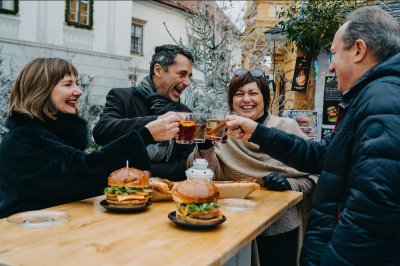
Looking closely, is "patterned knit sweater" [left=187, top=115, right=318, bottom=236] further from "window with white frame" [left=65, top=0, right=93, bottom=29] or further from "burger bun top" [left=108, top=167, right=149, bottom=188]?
"window with white frame" [left=65, top=0, right=93, bottom=29]

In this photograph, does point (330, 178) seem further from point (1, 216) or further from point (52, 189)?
point (1, 216)

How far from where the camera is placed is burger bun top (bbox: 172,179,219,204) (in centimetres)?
179

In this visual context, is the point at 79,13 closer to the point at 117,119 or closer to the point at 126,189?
the point at 117,119

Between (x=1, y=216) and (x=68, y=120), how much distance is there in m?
0.71

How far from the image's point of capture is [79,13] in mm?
19188

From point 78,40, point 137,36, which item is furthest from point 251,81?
point 137,36

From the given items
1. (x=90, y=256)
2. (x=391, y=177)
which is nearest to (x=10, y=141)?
(x=90, y=256)

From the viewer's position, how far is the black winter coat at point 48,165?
82.7 inches

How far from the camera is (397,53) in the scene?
5.61 ft

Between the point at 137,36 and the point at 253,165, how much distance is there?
21.6 meters

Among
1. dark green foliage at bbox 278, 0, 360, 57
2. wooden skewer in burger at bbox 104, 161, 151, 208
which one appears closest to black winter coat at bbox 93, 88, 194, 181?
wooden skewer in burger at bbox 104, 161, 151, 208

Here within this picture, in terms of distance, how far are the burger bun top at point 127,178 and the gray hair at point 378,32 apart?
1.29m

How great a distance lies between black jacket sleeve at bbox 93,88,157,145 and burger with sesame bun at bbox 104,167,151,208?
0.77m

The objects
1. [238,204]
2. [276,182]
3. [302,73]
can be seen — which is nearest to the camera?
[238,204]
